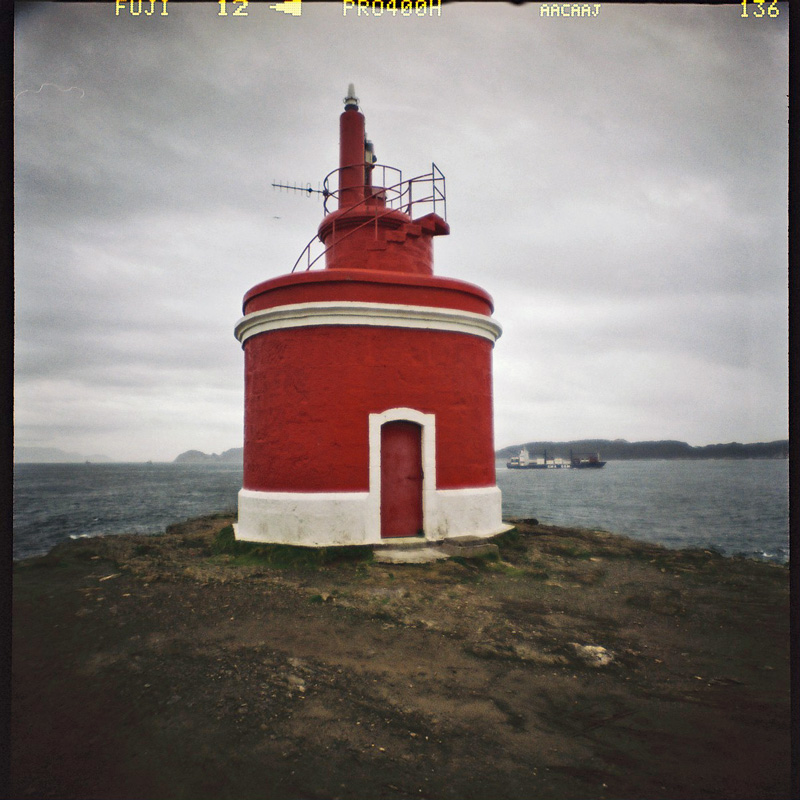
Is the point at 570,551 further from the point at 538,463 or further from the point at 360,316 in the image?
the point at 538,463

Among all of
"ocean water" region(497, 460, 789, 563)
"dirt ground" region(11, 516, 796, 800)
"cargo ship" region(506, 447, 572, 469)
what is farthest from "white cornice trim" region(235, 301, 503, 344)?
"cargo ship" region(506, 447, 572, 469)

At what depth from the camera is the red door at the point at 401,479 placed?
915 centimetres

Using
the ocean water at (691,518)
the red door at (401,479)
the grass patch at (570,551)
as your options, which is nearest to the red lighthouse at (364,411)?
the red door at (401,479)

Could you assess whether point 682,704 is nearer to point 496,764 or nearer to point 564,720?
point 564,720

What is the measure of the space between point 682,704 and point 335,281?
24.9 feet

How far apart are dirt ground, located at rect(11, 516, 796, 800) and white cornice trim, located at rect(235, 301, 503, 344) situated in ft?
14.1

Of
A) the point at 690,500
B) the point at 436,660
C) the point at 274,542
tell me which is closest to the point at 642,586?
the point at 436,660

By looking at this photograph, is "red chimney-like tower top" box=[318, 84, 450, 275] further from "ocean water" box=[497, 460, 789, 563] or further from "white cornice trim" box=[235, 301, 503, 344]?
"ocean water" box=[497, 460, 789, 563]

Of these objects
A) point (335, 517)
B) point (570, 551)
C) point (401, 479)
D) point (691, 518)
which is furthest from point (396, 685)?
point (691, 518)

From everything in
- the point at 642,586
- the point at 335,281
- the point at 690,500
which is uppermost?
the point at 335,281

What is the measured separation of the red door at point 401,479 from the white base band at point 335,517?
255 mm

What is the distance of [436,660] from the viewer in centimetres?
461

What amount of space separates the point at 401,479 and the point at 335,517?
1.43 metres

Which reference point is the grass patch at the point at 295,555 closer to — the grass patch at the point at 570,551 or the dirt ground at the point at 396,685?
the dirt ground at the point at 396,685
